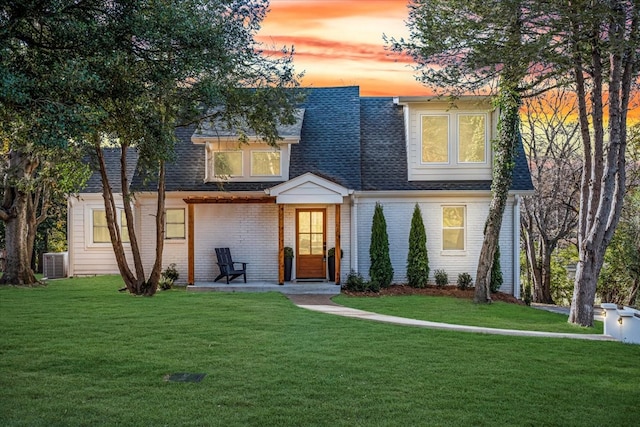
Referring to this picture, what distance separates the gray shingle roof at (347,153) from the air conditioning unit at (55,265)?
201 inches

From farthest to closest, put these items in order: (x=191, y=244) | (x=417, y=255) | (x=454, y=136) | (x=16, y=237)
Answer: (x=16, y=237)
(x=454, y=136)
(x=417, y=255)
(x=191, y=244)

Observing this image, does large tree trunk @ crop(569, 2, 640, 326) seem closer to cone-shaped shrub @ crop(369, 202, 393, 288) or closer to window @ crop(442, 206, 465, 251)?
window @ crop(442, 206, 465, 251)

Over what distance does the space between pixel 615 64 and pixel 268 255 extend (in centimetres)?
1137

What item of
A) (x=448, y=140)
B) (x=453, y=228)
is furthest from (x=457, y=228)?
(x=448, y=140)

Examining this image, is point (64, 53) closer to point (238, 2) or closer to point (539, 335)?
point (238, 2)

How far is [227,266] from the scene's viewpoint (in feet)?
64.4

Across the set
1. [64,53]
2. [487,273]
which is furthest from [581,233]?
[64,53]

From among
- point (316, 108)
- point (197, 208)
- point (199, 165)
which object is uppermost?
point (316, 108)

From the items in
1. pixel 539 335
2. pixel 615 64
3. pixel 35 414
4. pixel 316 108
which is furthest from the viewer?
pixel 316 108

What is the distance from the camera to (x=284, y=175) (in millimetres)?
20703

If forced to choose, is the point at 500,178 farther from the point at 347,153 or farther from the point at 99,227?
the point at 99,227

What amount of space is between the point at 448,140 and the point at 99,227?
12464 millimetres

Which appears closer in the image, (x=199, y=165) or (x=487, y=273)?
(x=487, y=273)

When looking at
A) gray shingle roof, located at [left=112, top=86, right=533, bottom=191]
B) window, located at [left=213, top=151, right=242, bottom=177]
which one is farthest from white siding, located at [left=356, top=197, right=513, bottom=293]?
window, located at [left=213, top=151, right=242, bottom=177]
